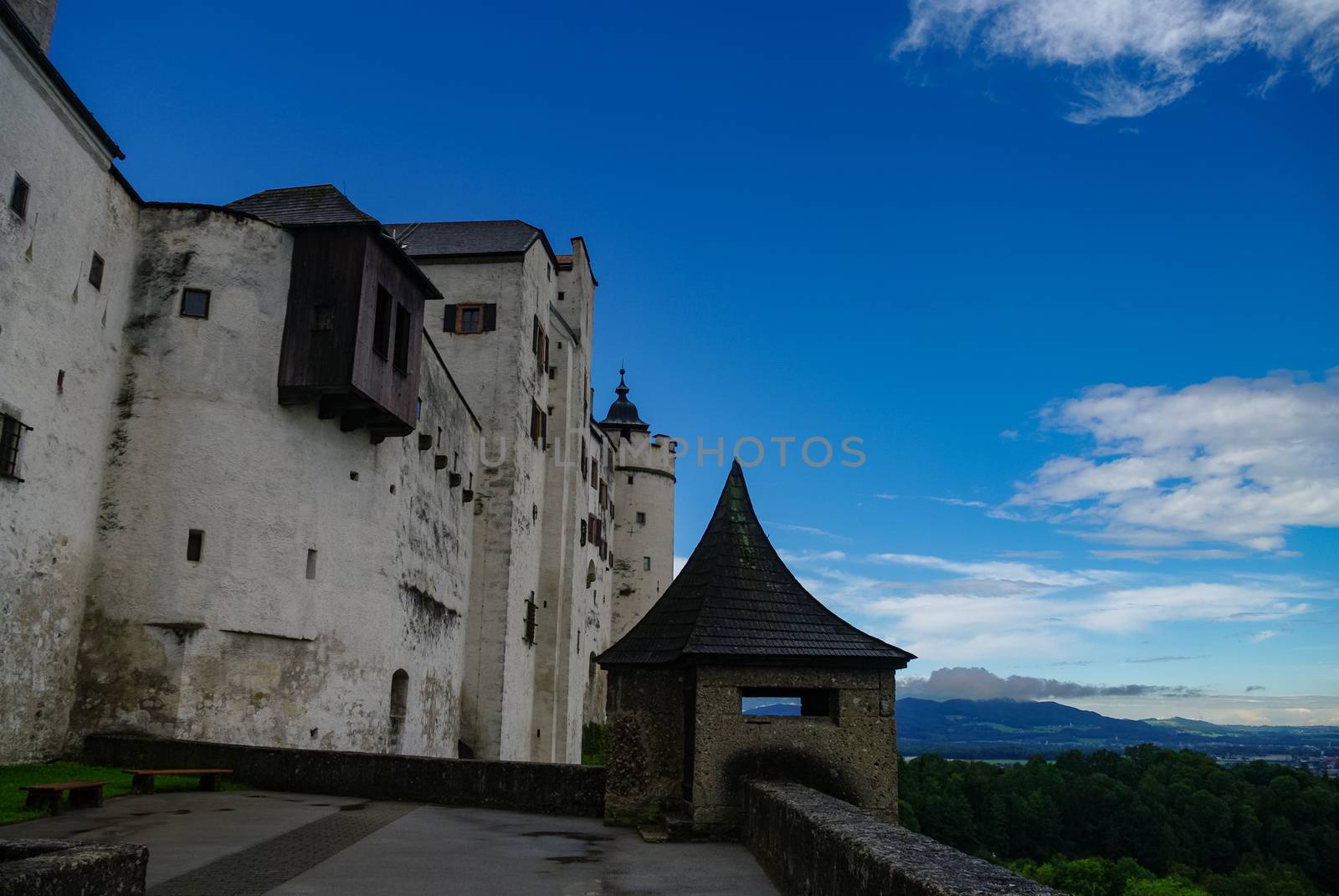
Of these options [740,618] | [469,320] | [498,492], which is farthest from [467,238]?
[740,618]

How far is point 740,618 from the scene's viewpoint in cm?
1202

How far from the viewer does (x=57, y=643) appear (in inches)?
731

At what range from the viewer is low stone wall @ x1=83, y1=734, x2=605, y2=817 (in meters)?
13.5

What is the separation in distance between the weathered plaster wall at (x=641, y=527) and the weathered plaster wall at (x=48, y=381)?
3732 cm

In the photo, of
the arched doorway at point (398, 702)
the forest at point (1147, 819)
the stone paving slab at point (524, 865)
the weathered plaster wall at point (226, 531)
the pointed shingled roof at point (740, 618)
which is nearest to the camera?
the stone paving slab at point (524, 865)

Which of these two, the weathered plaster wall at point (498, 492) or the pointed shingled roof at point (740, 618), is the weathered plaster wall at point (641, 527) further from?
the pointed shingled roof at point (740, 618)

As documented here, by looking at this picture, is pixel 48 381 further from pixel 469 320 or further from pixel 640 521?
pixel 640 521

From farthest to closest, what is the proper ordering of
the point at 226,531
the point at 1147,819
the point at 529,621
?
the point at 1147,819 → the point at 529,621 → the point at 226,531

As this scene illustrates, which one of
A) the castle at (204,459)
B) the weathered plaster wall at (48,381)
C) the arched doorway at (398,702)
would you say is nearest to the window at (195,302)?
the castle at (204,459)

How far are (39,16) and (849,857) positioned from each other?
75.5ft

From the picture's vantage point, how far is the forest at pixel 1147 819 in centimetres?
7894

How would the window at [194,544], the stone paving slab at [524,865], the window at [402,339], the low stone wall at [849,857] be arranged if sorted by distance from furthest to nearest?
the window at [402,339], the window at [194,544], the stone paving slab at [524,865], the low stone wall at [849,857]

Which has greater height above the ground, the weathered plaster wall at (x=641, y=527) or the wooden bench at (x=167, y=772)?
the weathered plaster wall at (x=641, y=527)

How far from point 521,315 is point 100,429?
17038 millimetres
